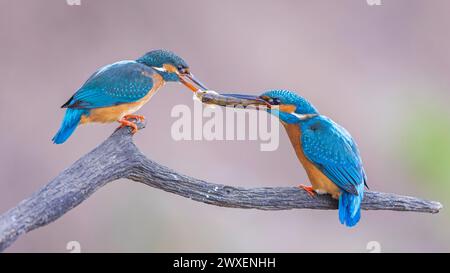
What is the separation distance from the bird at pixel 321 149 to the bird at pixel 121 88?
331mm

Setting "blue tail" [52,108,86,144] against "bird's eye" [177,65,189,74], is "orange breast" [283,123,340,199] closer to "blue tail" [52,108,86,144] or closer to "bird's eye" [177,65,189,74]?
"bird's eye" [177,65,189,74]

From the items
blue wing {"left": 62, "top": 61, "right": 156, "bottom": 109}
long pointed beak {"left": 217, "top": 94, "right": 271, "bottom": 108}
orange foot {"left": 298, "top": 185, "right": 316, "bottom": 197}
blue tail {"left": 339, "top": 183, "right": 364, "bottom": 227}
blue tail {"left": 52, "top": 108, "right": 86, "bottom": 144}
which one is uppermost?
blue wing {"left": 62, "top": 61, "right": 156, "bottom": 109}

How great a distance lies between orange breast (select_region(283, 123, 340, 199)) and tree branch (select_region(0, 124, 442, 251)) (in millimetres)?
58

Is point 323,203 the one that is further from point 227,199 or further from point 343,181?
point 227,199

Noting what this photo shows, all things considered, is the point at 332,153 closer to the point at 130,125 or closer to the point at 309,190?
the point at 309,190

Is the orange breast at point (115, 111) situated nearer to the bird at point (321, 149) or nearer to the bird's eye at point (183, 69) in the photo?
the bird's eye at point (183, 69)

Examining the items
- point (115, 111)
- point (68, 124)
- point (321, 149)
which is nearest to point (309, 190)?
point (321, 149)

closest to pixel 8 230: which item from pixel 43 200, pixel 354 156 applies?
pixel 43 200

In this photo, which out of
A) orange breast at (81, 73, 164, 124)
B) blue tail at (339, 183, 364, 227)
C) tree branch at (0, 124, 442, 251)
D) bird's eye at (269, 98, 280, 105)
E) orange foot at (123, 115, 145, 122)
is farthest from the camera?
orange foot at (123, 115, 145, 122)

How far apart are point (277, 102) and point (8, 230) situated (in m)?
1.10

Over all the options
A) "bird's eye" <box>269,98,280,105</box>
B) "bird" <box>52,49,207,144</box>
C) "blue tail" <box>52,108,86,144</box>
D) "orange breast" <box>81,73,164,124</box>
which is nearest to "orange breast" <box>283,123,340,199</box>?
"bird's eye" <box>269,98,280,105</box>

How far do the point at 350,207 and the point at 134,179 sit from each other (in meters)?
0.85

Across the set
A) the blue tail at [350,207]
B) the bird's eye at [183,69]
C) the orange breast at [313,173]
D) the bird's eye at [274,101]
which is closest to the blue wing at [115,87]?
the bird's eye at [183,69]

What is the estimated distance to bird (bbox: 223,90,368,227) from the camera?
97.7 inches
